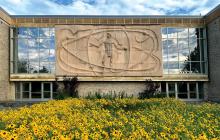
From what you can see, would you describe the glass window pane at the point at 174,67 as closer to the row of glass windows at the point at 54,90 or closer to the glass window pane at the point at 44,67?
the row of glass windows at the point at 54,90

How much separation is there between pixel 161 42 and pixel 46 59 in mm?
8449

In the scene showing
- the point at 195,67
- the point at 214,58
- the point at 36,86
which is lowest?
the point at 36,86

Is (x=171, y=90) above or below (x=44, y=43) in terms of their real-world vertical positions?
below

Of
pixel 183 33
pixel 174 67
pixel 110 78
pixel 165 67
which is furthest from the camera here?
pixel 183 33

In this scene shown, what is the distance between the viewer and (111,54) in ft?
76.4

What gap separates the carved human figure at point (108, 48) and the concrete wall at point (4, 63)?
20.0ft

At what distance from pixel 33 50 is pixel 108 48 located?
5515 mm

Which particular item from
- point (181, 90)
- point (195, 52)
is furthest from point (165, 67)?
point (195, 52)

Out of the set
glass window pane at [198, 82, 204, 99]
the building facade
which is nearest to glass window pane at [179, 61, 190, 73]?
A: the building facade

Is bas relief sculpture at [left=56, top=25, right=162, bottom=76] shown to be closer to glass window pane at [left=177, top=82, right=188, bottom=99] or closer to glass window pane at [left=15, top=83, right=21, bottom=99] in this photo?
glass window pane at [left=177, top=82, right=188, bottom=99]

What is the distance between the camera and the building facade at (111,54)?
23.1 m

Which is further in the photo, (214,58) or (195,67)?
(195,67)

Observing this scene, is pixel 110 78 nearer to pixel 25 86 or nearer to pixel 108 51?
pixel 108 51

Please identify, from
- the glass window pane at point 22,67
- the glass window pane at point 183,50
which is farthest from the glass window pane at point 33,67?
the glass window pane at point 183,50
